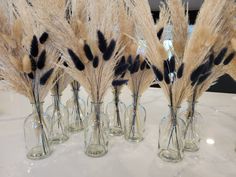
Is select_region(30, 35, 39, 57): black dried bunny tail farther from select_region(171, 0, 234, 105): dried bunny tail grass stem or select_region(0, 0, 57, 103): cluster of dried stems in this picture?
select_region(171, 0, 234, 105): dried bunny tail grass stem

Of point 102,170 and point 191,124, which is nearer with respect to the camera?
point 102,170

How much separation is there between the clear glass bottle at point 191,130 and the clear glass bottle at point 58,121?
0.50 metres

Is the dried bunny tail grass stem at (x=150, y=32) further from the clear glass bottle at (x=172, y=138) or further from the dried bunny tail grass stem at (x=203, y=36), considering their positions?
the clear glass bottle at (x=172, y=138)

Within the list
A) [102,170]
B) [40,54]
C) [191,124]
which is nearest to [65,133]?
[102,170]


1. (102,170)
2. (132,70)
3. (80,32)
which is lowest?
(102,170)

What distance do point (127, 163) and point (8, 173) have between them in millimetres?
406

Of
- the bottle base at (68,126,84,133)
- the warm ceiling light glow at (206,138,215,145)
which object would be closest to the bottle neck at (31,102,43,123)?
the bottle base at (68,126,84,133)

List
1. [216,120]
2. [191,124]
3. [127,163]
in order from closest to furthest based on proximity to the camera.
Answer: [127,163]
[191,124]
[216,120]

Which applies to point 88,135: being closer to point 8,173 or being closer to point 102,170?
point 102,170

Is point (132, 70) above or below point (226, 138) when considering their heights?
above

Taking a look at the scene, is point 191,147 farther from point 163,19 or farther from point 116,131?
point 163,19

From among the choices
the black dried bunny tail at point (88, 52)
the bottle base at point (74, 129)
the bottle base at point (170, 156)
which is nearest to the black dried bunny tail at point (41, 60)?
the black dried bunny tail at point (88, 52)

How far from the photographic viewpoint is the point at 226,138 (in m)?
1.07

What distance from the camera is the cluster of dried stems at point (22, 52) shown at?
78 cm
